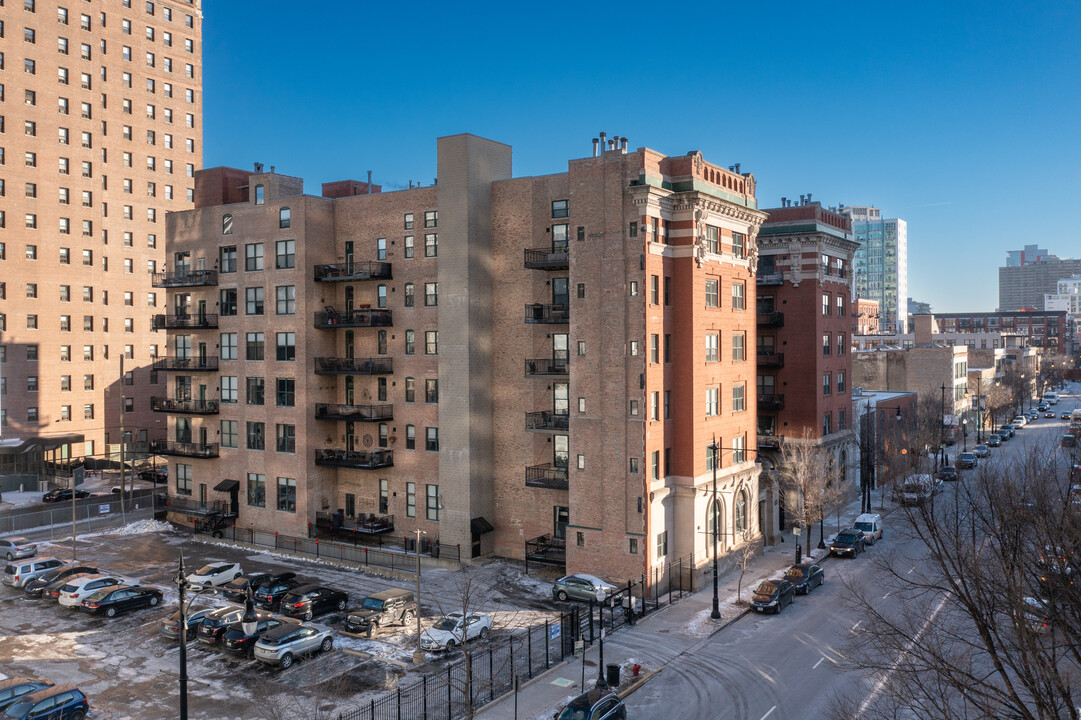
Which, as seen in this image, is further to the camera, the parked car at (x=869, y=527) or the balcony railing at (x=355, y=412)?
the parked car at (x=869, y=527)

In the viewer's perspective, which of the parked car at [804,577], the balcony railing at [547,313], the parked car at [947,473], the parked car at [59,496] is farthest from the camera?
the parked car at [947,473]

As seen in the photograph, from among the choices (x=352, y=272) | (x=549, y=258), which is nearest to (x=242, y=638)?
(x=549, y=258)

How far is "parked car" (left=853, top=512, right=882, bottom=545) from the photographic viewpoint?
173 feet

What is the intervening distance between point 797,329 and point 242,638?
141ft

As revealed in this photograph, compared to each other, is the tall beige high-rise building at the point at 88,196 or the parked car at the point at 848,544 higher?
the tall beige high-rise building at the point at 88,196

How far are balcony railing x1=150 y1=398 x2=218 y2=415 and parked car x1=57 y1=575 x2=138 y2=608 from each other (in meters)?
17.9

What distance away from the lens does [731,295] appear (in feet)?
158

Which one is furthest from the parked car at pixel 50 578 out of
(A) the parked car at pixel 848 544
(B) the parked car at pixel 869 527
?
(B) the parked car at pixel 869 527

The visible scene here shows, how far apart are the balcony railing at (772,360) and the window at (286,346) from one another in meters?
33.2

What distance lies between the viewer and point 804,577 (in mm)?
41719

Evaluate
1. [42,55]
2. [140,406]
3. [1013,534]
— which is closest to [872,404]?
[1013,534]

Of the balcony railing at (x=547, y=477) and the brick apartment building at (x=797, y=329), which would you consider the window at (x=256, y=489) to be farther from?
the brick apartment building at (x=797, y=329)

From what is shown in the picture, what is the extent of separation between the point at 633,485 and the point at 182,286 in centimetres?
3650

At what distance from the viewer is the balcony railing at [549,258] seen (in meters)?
44.5
